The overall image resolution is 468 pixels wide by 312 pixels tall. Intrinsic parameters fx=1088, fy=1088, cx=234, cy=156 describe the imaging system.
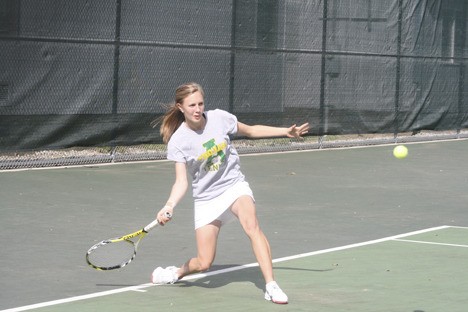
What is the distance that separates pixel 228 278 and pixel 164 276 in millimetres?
526

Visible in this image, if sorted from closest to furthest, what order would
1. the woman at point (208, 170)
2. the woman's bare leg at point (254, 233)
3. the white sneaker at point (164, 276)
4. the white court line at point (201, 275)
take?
the white court line at point (201, 275) < the woman's bare leg at point (254, 233) < the woman at point (208, 170) < the white sneaker at point (164, 276)

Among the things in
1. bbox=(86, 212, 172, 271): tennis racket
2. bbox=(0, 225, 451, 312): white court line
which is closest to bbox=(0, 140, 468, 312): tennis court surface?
bbox=(0, 225, 451, 312): white court line

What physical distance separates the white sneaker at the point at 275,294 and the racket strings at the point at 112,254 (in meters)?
0.89

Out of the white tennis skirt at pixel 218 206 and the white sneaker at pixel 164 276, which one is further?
the white sneaker at pixel 164 276

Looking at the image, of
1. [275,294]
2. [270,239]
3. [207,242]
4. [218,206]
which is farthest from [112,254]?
[270,239]

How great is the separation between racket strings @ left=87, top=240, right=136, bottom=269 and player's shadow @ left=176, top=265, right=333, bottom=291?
48cm

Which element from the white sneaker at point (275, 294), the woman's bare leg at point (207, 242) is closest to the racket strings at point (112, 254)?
the woman's bare leg at point (207, 242)

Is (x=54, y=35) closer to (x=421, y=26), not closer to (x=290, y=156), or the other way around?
(x=290, y=156)

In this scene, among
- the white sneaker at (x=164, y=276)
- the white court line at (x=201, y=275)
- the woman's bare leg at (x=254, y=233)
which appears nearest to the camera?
the white court line at (x=201, y=275)

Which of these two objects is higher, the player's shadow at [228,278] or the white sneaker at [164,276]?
the white sneaker at [164,276]

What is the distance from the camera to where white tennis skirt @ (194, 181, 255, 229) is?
687 cm

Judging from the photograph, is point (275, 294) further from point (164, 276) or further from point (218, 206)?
point (164, 276)

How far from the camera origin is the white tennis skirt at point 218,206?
687 centimetres

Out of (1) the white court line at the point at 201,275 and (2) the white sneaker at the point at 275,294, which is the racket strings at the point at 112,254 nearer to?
(1) the white court line at the point at 201,275
